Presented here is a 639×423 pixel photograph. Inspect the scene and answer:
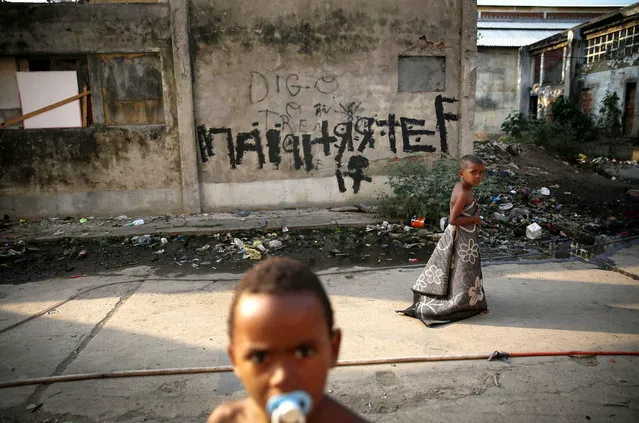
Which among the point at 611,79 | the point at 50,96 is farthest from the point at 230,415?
the point at 611,79

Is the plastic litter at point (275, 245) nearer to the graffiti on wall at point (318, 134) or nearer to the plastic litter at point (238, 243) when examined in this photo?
the plastic litter at point (238, 243)

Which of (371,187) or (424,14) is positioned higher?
(424,14)

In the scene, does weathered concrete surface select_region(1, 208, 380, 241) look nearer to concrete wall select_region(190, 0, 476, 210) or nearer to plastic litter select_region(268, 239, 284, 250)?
concrete wall select_region(190, 0, 476, 210)

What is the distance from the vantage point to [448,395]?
2.56 meters

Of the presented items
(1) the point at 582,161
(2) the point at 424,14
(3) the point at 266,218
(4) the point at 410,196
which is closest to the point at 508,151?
(1) the point at 582,161

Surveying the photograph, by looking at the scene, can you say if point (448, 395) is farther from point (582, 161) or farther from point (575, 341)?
point (582, 161)

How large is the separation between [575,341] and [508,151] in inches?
384

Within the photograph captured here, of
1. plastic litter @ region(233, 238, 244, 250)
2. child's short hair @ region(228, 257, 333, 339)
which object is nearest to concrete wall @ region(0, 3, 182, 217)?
Result: plastic litter @ region(233, 238, 244, 250)

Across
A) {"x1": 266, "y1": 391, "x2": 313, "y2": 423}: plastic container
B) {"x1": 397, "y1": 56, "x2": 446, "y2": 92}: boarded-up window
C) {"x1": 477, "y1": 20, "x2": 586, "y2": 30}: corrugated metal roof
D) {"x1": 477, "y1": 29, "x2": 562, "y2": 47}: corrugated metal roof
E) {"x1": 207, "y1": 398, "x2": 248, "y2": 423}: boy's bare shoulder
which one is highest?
{"x1": 477, "y1": 20, "x2": 586, "y2": 30}: corrugated metal roof

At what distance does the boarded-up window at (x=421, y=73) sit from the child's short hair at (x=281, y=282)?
25.5 ft

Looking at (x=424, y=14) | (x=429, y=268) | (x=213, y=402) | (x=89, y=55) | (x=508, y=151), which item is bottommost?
(x=213, y=402)

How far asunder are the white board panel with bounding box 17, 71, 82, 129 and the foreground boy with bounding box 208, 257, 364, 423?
8233mm

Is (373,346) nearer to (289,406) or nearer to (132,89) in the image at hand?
(289,406)

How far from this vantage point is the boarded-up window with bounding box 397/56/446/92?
830cm
